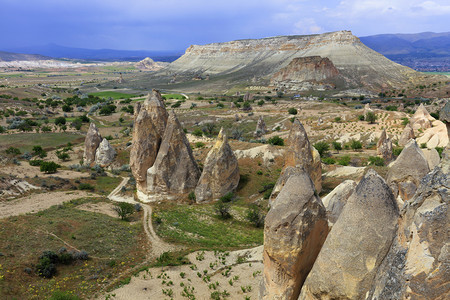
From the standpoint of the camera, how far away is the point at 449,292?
4.82m

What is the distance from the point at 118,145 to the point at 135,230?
29111 millimetres

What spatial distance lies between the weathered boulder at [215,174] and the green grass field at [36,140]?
35128 mm

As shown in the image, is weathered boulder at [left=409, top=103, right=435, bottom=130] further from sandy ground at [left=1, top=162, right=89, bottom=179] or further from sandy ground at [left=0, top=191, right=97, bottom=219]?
sandy ground at [left=1, top=162, right=89, bottom=179]

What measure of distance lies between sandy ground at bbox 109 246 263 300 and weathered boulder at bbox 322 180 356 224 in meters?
4.32

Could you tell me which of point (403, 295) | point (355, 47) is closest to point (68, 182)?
point (403, 295)

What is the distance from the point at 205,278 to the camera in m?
15.0

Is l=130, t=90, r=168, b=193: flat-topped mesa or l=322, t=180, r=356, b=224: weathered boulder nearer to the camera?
l=322, t=180, r=356, b=224: weathered boulder

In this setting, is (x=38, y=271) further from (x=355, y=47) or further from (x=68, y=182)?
(x=355, y=47)

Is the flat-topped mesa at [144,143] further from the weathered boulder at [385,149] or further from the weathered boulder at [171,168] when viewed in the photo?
the weathered boulder at [385,149]

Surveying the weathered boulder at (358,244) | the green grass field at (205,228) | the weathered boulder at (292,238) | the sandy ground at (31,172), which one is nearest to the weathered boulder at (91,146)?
the sandy ground at (31,172)

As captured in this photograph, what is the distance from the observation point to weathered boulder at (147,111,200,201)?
26.4 metres

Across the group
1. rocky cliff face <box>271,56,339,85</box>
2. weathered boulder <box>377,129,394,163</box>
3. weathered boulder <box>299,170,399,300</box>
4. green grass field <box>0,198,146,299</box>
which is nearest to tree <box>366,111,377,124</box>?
weathered boulder <box>377,129,394,163</box>

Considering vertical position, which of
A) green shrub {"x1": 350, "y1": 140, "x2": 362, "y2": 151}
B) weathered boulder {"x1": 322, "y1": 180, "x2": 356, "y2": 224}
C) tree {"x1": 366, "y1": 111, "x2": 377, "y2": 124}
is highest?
weathered boulder {"x1": 322, "y1": 180, "x2": 356, "y2": 224}

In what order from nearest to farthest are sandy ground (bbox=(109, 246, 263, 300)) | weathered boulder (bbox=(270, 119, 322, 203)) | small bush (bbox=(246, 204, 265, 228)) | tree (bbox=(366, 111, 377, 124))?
sandy ground (bbox=(109, 246, 263, 300))
small bush (bbox=(246, 204, 265, 228))
weathered boulder (bbox=(270, 119, 322, 203))
tree (bbox=(366, 111, 377, 124))
